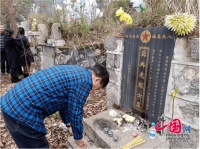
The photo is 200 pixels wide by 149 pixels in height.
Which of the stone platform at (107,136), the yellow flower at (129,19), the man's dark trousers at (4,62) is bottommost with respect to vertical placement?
the stone platform at (107,136)

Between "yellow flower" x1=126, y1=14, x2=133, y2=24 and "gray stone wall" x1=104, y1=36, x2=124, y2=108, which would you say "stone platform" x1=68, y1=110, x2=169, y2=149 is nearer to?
"gray stone wall" x1=104, y1=36, x2=124, y2=108

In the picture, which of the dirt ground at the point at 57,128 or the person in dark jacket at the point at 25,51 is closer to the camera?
the dirt ground at the point at 57,128

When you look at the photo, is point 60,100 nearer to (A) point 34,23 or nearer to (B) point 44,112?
(B) point 44,112

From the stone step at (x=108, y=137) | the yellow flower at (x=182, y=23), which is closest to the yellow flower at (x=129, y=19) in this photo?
the yellow flower at (x=182, y=23)

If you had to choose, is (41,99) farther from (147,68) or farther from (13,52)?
(13,52)

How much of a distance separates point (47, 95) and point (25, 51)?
442 centimetres

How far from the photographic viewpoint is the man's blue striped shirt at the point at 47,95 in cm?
160

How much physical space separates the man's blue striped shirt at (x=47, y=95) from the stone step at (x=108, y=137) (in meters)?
0.73

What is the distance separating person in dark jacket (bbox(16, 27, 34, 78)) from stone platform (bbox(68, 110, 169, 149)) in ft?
12.5

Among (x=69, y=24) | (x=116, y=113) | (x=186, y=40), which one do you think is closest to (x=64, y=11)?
(x=69, y=24)

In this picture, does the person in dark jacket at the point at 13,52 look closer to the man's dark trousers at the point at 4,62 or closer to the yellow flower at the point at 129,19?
the man's dark trousers at the point at 4,62

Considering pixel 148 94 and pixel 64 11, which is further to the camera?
pixel 64 11

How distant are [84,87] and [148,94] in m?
1.22

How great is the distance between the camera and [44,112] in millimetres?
1770
